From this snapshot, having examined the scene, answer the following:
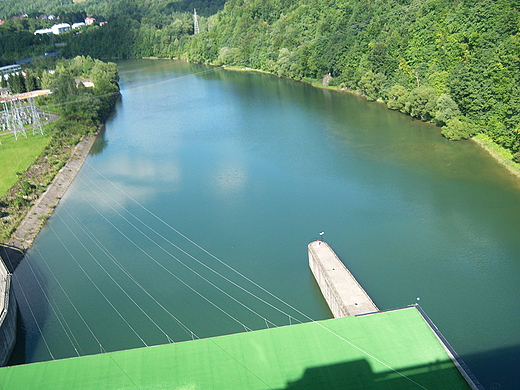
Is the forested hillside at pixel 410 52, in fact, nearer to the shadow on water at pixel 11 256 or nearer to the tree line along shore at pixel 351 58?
the tree line along shore at pixel 351 58

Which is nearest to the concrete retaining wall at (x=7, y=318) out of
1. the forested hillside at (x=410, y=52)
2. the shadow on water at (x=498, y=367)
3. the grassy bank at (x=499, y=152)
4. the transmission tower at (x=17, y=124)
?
the shadow on water at (x=498, y=367)

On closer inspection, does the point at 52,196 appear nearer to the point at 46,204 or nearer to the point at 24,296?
the point at 46,204

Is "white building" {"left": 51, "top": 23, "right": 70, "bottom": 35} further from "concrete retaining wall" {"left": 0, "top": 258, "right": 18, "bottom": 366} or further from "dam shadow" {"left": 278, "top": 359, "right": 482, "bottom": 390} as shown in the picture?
"dam shadow" {"left": 278, "top": 359, "right": 482, "bottom": 390}

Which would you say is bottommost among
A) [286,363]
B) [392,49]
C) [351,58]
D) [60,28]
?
[286,363]

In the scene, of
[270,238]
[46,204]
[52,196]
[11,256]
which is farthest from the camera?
[52,196]

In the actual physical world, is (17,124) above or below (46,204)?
above

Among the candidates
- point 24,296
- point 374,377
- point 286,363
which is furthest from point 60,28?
point 374,377
